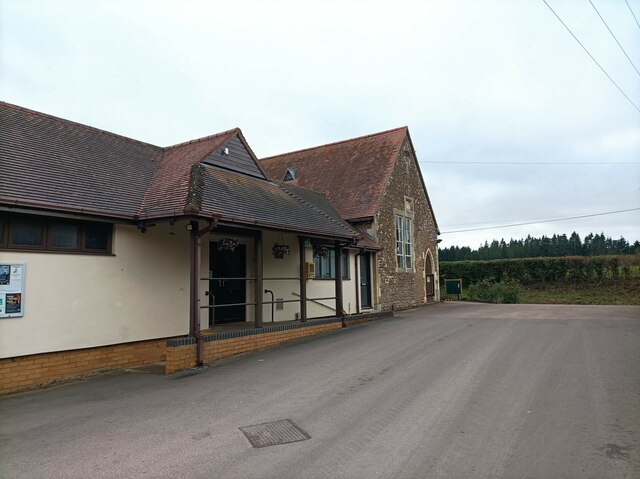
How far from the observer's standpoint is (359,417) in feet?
18.3

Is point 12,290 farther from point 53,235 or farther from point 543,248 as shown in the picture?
point 543,248

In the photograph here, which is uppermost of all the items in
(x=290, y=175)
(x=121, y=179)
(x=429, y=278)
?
(x=290, y=175)

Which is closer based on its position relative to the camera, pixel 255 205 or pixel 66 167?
pixel 66 167

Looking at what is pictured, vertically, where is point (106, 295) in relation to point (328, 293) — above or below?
above

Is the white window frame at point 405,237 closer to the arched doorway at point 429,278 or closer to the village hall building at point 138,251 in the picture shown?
the arched doorway at point 429,278

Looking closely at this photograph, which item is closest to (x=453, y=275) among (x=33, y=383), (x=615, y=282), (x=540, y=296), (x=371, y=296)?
(x=540, y=296)

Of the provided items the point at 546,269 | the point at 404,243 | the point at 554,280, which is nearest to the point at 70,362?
the point at 404,243

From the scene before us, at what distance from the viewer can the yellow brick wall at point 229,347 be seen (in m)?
8.34

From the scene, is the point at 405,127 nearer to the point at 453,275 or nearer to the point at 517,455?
the point at 453,275

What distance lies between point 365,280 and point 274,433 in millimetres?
13096

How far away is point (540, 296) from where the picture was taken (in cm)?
2842

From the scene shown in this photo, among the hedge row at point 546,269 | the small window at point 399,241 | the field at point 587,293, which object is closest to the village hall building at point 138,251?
the small window at point 399,241

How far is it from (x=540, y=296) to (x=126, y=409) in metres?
27.8

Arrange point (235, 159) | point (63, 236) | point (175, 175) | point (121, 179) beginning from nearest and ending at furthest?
point (63, 236) < point (121, 179) < point (175, 175) < point (235, 159)
